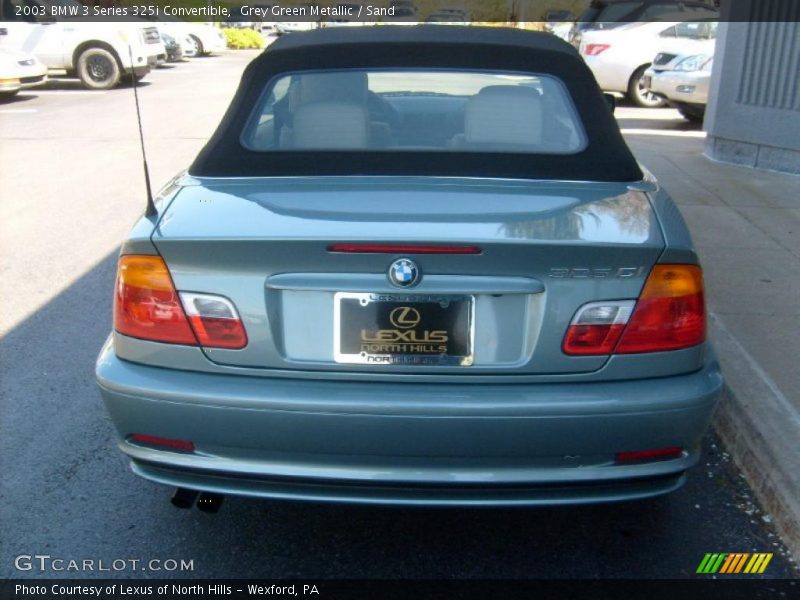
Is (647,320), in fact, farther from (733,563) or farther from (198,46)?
(198,46)

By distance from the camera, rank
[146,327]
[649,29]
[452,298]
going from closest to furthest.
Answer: [452,298] → [146,327] → [649,29]

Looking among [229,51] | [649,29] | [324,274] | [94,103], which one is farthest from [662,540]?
[229,51]

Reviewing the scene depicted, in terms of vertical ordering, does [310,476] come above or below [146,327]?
below

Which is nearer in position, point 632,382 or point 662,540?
point 632,382

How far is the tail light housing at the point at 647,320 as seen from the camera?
2574 millimetres

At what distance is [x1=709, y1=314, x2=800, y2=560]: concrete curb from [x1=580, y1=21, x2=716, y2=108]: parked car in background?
12588mm

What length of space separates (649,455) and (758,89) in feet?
25.8

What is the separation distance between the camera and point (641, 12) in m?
16.5

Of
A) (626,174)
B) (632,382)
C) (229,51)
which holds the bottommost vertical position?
(229,51)

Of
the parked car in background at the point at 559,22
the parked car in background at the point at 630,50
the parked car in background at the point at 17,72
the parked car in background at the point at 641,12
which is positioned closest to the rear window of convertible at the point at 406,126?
the parked car in background at the point at 630,50

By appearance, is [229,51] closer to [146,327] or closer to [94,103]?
[94,103]

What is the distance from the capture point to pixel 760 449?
3.57 m

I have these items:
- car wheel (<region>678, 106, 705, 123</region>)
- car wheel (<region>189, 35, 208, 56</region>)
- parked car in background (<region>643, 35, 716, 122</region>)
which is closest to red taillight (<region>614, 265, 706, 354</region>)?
parked car in background (<region>643, 35, 716, 122</region>)

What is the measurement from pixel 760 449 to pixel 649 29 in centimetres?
1380
